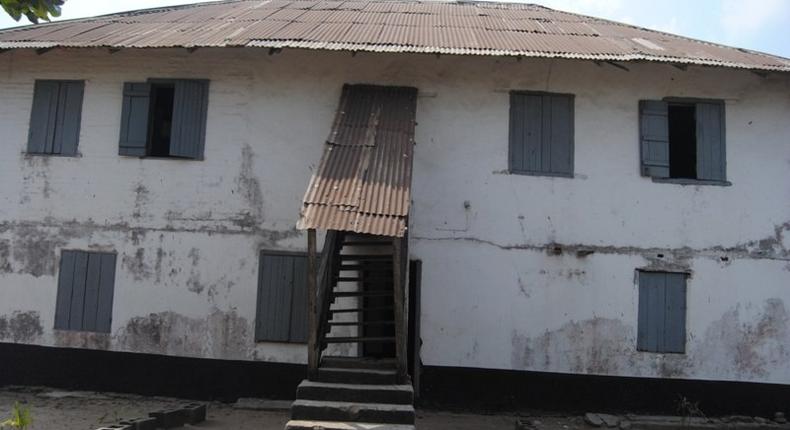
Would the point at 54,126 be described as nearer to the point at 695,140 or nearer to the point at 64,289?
the point at 64,289

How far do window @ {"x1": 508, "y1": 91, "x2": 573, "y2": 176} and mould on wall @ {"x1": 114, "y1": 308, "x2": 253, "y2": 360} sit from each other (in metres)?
4.89

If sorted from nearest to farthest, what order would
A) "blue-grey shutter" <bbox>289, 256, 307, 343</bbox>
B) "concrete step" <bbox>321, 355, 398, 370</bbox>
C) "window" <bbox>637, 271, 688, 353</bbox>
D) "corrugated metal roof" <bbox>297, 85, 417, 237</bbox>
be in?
"corrugated metal roof" <bbox>297, 85, 417, 237</bbox>, "concrete step" <bbox>321, 355, 398, 370</bbox>, "window" <bbox>637, 271, 688, 353</bbox>, "blue-grey shutter" <bbox>289, 256, 307, 343</bbox>

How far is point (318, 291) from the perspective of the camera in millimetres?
6453

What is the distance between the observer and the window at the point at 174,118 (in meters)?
8.70

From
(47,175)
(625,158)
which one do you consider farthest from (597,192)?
(47,175)

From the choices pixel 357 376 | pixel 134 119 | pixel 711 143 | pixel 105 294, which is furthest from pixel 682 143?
pixel 105 294

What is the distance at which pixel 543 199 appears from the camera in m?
8.39

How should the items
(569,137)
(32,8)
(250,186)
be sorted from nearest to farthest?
(32,8) → (569,137) → (250,186)

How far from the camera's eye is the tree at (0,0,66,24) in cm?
408

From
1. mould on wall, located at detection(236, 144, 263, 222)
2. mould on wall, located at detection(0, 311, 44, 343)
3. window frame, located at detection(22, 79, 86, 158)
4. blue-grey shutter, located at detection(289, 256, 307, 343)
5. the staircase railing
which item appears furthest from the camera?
window frame, located at detection(22, 79, 86, 158)

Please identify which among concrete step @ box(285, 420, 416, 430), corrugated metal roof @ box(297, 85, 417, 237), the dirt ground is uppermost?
corrugated metal roof @ box(297, 85, 417, 237)

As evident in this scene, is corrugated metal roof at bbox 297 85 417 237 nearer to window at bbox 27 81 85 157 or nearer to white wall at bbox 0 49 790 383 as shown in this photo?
white wall at bbox 0 49 790 383

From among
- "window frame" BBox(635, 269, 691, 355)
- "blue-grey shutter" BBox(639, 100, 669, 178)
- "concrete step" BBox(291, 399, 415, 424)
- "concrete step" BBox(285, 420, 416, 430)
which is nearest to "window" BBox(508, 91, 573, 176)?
"blue-grey shutter" BBox(639, 100, 669, 178)

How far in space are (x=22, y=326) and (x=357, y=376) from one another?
608cm
